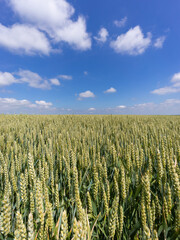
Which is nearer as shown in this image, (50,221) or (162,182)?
(50,221)

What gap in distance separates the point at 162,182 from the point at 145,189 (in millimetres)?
395

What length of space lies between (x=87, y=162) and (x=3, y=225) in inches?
42.4

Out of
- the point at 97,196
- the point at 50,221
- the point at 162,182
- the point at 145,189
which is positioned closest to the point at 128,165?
the point at 162,182

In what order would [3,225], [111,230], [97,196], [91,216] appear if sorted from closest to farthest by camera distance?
[3,225]
[111,230]
[91,216]
[97,196]

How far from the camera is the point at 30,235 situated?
0.50m

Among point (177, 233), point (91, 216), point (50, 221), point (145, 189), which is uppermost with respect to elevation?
point (145, 189)

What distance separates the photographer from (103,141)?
268 cm

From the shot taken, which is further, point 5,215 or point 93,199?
point 93,199

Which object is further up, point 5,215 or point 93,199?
point 5,215

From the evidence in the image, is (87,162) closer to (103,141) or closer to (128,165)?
(128,165)

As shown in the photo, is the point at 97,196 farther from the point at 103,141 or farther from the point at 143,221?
the point at 103,141

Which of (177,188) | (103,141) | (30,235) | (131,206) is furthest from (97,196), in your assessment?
(103,141)

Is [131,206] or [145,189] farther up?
[145,189]

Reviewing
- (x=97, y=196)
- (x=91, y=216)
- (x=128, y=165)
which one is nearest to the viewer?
(x=91, y=216)
